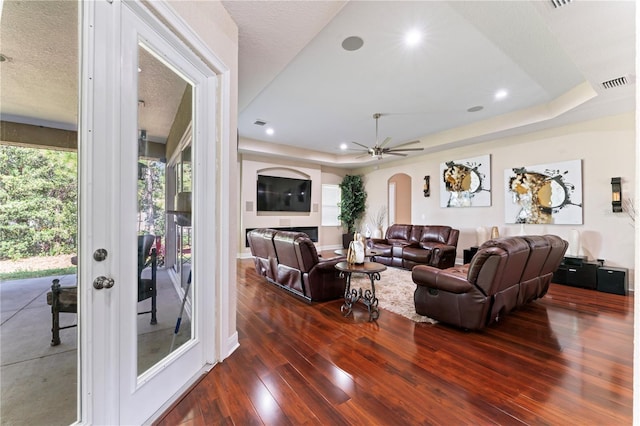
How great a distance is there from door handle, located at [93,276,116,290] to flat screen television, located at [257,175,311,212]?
6181 mm

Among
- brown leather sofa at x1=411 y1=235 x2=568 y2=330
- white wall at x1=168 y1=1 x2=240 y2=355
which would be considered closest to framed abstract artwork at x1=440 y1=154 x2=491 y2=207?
brown leather sofa at x1=411 y1=235 x2=568 y2=330

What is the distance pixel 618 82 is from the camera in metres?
3.17

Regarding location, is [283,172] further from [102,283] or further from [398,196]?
[102,283]

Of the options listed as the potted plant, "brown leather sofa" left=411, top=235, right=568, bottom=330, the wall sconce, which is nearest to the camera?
"brown leather sofa" left=411, top=235, right=568, bottom=330

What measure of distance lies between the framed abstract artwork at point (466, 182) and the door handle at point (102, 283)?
6.63 m

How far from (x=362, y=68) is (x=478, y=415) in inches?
144

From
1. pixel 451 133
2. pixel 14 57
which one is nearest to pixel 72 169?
pixel 14 57

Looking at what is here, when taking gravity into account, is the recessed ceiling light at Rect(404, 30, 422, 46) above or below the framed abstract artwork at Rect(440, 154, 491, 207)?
above

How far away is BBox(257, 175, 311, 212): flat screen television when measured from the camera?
7496mm

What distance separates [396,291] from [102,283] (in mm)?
3614

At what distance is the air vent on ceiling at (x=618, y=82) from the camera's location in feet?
10.1

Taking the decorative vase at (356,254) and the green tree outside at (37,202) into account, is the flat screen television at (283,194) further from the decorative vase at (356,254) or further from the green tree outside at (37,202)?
the green tree outside at (37,202)

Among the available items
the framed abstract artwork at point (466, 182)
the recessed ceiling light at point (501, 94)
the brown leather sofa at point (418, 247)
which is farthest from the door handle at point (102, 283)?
the framed abstract artwork at point (466, 182)

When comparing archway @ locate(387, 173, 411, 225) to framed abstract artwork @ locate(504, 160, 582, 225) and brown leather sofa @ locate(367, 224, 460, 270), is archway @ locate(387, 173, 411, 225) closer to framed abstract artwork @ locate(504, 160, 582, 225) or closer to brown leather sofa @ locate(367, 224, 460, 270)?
brown leather sofa @ locate(367, 224, 460, 270)
